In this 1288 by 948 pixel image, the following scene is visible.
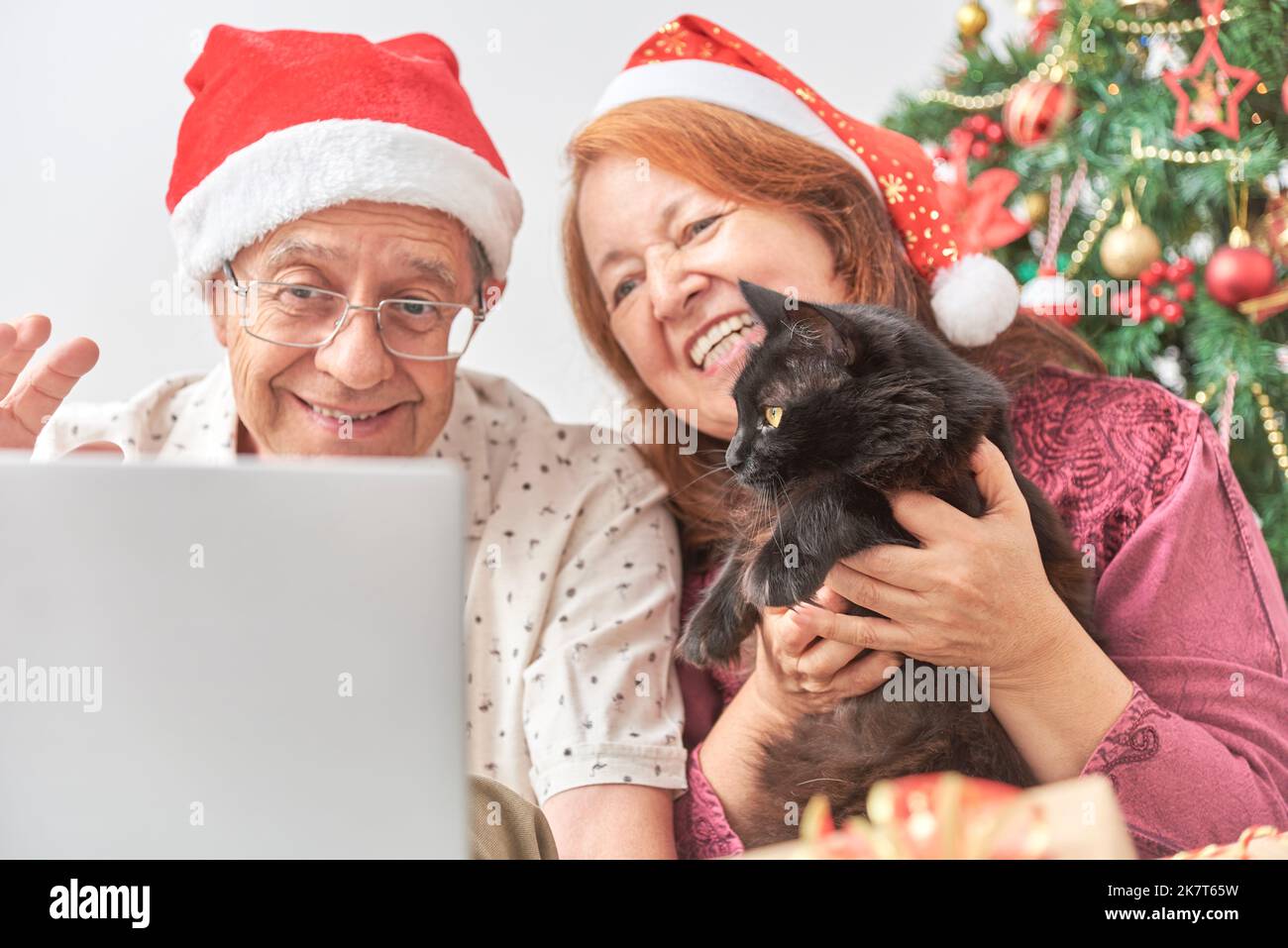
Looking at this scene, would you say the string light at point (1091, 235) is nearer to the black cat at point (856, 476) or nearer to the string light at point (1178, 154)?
the string light at point (1178, 154)

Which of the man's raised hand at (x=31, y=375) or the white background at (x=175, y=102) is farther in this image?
the white background at (x=175, y=102)

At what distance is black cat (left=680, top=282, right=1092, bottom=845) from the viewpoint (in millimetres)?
1170

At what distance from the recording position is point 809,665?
4.19 feet

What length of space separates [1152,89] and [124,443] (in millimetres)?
1841

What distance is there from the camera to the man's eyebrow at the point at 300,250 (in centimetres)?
143

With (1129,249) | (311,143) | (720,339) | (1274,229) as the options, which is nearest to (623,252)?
(720,339)

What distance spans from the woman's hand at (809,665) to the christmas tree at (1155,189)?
804mm

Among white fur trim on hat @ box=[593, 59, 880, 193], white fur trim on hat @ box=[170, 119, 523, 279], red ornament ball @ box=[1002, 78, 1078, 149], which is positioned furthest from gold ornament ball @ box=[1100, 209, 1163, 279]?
white fur trim on hat @ box=[170, 119, 523, 279]

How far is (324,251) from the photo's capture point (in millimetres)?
1438

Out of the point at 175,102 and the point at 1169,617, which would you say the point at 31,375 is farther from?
the point at 1169,617

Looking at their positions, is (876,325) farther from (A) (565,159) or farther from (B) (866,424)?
(A) (565,159)

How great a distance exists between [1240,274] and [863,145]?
720 millimetres

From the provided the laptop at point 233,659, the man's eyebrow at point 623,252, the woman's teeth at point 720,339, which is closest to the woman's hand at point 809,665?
the woman's teeth at point 720,339
